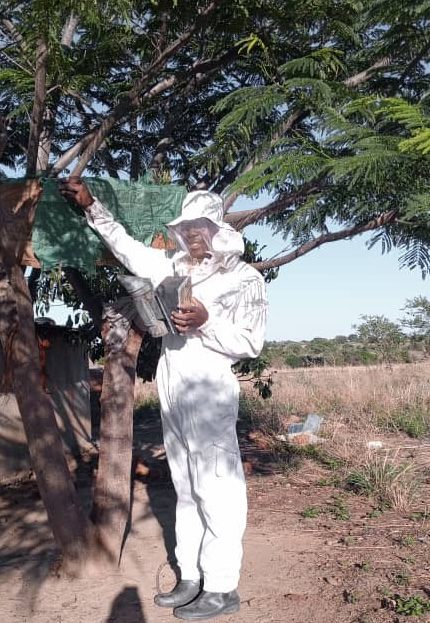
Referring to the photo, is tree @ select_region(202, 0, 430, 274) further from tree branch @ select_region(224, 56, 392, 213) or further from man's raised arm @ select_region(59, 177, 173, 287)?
man's raised arm @ select_region(59, 177, 173, 287)

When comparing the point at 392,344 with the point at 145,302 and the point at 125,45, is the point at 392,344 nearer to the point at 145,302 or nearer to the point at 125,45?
the point at 125,45

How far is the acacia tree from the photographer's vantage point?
4.00 meters

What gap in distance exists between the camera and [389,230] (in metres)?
5.23

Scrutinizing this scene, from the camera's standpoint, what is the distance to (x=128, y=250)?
12.7 ft

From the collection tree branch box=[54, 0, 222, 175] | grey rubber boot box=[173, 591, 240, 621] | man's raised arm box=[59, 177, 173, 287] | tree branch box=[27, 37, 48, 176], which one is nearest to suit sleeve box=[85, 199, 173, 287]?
man's raised arm box=[59, 177, 173, 287]

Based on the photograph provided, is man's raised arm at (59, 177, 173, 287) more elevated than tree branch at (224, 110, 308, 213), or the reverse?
tree branch at (224, 110, 308, 213)

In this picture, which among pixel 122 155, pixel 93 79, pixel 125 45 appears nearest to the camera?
pixel 93 79

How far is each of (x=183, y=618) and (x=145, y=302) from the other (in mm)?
1657

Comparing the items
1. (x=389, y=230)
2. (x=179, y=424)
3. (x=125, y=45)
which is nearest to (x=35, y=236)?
(x=179, y=424)

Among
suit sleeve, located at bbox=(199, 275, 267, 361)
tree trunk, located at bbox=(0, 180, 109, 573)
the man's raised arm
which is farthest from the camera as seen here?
tree trunk, located at bbox=(0, 180, 109, 573)

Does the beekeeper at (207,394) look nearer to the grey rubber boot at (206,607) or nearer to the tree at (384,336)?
the grey rubber boot at (206,607)

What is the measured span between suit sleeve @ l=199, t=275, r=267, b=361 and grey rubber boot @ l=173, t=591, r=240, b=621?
1.26 metres

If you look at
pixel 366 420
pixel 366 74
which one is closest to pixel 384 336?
pixel 366 420

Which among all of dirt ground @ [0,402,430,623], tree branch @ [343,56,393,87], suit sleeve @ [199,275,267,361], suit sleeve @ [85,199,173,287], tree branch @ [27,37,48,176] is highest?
tree branch @ [343,56,393,87]
